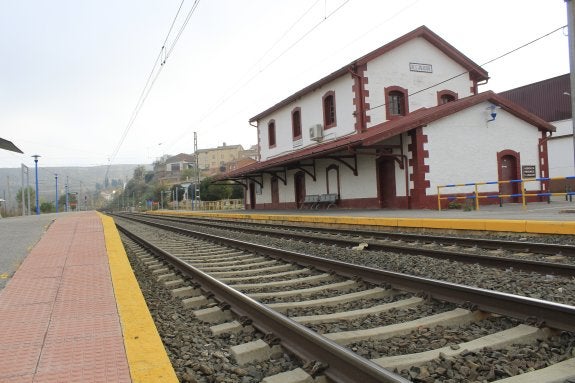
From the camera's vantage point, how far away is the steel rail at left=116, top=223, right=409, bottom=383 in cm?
250

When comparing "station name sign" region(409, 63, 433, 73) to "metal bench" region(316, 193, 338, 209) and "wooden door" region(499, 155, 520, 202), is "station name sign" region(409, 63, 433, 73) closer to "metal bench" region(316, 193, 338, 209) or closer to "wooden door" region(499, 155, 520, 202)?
"wooden door" region(499, 155, 520, 202)

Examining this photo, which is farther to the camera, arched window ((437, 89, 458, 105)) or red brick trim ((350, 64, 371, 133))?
arched window ((437, 89, 458, 105))

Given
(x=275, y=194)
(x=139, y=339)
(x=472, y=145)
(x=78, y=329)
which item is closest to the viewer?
(x=139, y=339)

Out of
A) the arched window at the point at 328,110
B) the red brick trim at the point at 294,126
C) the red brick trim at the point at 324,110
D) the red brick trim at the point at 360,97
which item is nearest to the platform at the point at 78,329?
the red brick trim at the point at 360,97

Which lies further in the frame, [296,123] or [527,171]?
[296,123]

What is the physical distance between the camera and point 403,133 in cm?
1986

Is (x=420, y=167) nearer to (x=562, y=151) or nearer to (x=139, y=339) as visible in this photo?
(x=139, y=339)

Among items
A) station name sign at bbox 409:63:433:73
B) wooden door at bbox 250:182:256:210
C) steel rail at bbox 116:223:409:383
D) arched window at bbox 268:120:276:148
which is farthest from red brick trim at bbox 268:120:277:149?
steel rail at bbox 116:223:409:383

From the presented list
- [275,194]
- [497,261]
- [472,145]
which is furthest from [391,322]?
[275,194]

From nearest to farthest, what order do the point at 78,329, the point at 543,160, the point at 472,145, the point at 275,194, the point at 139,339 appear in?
the point at 139,339 → the point at 78,329 → the point at 472,145 → the point at 543,160 → the point at 275,194

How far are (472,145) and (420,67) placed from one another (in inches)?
269

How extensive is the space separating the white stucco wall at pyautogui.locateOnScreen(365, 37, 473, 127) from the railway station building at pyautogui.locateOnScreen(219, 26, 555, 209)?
0.05 metres

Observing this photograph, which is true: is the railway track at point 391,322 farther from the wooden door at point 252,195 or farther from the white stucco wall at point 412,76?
the wooden door at point 252,195

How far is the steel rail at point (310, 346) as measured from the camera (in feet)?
8.21
